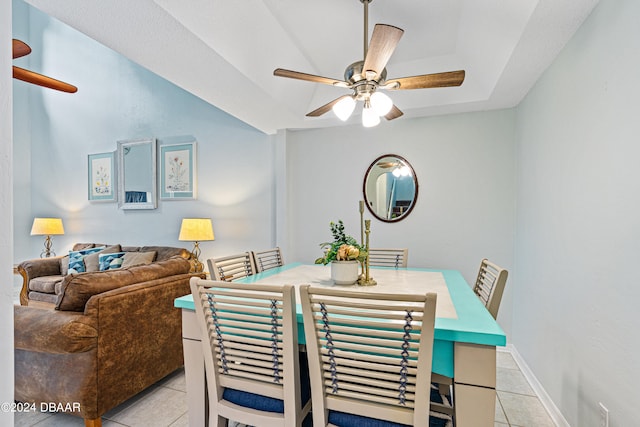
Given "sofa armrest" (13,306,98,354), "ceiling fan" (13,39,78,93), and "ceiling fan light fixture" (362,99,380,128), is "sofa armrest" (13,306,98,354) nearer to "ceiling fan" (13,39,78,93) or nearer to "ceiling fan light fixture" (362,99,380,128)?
"ceiling fan" (13,39,78,93)

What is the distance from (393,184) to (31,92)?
6.24m

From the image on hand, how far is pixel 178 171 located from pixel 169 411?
3191mm

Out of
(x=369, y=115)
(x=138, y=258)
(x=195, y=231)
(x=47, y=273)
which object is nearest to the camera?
(x=369, y=115)

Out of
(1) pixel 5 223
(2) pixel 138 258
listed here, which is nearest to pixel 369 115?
(1) pixel 5 223

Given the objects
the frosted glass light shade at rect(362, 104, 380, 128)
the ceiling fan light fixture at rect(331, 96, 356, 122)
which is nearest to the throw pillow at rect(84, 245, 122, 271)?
the ceiling fan light fixture at rect(331, 96, 356, 122)

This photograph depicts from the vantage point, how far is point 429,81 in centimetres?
178

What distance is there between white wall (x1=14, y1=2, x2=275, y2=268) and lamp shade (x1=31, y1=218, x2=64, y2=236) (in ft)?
0.79

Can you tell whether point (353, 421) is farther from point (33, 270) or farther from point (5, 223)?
point (33, 270)

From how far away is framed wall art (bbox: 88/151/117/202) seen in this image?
15.9ft

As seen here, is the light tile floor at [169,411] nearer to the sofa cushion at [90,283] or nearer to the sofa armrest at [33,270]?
the sofa cushion at [90,283]

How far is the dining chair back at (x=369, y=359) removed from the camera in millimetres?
1028

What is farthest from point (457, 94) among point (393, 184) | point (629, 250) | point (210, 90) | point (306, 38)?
point (210, 90)

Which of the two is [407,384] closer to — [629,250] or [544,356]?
[629,250]

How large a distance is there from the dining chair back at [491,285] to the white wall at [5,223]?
1.70 meters
